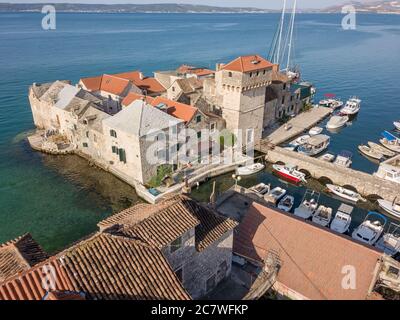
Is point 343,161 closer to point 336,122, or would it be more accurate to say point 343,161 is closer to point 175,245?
point 336,122

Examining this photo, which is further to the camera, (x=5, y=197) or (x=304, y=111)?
(x=304, y=111)

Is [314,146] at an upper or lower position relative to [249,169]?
upper

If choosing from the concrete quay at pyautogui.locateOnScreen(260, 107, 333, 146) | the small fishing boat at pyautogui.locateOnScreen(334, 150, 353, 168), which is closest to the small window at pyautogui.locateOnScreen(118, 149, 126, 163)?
the concrete quay at pyautogui.locateOnScreen(260, 107, 333, 146)

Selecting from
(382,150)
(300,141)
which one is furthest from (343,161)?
(382,150)

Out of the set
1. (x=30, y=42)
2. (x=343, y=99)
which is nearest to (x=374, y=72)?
Answer: (x=343, y=99)

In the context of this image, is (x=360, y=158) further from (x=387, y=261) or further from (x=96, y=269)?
(x=96, y=269)
